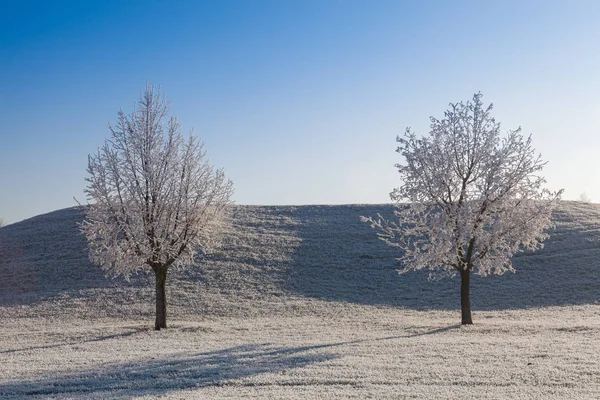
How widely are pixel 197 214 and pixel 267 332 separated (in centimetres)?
689

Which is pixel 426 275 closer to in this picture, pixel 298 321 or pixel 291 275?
pixel 291 275

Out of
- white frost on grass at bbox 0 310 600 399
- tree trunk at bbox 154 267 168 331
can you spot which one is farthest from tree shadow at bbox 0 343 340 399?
tree trunk at bbox 154 267 168 331

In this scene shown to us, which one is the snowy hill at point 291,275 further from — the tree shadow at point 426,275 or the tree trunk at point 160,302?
the tree trunk at point 160,302

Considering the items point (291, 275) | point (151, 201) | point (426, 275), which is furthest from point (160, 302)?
point (426, 275)

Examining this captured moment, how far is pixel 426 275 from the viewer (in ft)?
137

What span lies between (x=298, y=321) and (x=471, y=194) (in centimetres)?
1142

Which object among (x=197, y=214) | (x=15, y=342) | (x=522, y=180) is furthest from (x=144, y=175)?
(x=522, y=180)

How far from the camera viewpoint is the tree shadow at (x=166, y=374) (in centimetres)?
1395

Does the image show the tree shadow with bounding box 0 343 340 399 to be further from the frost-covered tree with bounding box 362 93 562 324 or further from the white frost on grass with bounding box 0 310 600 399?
the frost-covered tree with bounding box 362 93 562 324

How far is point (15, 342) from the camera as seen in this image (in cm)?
2466

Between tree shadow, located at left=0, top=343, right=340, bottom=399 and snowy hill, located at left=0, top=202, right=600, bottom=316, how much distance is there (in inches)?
578

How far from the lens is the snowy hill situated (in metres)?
35.4

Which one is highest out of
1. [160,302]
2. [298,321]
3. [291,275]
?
[160,302]

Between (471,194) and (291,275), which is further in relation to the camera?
(291,275)
